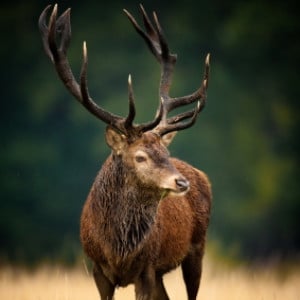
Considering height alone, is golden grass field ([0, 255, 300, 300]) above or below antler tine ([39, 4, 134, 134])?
below

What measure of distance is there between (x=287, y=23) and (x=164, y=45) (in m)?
15.7

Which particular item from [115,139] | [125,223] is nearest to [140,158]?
[115,139]

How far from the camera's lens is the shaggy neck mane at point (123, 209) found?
6.86 m

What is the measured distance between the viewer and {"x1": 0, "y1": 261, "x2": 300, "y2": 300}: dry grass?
28.1 ft

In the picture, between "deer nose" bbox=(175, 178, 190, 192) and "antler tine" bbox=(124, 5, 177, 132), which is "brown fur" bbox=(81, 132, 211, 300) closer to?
"deer nose" bbox=(175, 178, 190, 192)

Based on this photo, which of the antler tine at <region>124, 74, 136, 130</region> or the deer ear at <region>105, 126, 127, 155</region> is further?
the deer ear at <region>105, 126, 127, 155</region>

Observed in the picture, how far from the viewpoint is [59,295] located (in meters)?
8.43

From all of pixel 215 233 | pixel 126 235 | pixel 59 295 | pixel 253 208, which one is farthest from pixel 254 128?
pixel 126 235

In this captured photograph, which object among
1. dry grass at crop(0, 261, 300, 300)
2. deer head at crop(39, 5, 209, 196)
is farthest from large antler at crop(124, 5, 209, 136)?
dry grass at crop(0, 261, 300, 300)

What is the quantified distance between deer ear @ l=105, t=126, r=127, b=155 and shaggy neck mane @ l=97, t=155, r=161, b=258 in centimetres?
7

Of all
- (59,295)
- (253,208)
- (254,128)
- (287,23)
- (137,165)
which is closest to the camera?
(137,165)

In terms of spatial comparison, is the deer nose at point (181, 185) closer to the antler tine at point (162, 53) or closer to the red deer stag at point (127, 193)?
the red deer stag at point (127, 193)

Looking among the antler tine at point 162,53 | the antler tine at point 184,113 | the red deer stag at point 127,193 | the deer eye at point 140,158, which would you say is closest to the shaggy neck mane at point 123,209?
the red deer stag at point 127,193

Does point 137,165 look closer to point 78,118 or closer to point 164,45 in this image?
point 164,45
